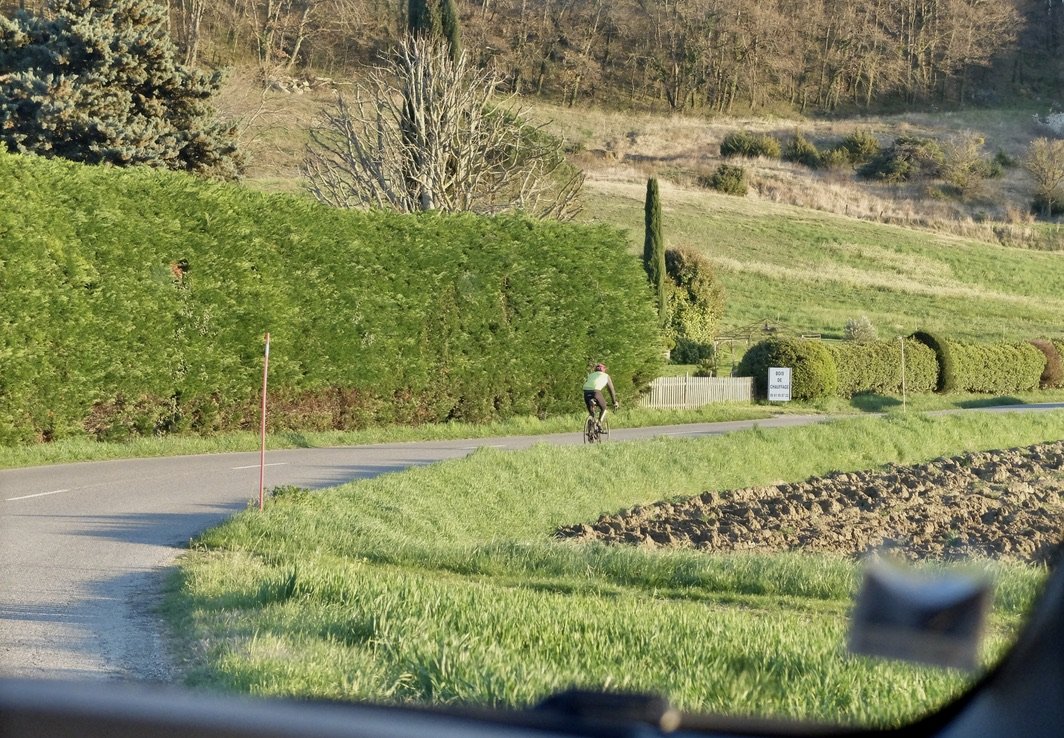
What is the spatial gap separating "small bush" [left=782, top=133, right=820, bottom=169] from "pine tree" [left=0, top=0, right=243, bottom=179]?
57512mm

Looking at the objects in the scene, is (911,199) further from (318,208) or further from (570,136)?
(318,208)

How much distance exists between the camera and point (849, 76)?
9975 cm

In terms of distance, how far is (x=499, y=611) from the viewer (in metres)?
7.20

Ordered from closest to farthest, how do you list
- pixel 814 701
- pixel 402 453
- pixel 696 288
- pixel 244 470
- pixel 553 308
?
pixel 814 701 < pixel 244 470 < pixel 402 453 < pixel 553 308 < pixel 696 288

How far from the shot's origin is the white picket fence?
34406 mm

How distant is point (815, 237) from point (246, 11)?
34371 mm

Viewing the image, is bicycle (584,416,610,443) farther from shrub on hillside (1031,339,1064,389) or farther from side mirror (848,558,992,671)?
shrub on hillside (1031,339,1064,389)

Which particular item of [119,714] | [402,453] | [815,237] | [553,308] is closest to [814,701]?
[119,714]

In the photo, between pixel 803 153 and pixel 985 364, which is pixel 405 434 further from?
pixel 803 153

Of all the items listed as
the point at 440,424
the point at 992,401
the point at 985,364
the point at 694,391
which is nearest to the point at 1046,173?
the point at 985,364

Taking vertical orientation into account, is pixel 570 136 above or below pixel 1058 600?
above

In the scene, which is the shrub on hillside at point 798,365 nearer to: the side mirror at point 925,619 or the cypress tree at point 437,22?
the cypress tree at point 437,22

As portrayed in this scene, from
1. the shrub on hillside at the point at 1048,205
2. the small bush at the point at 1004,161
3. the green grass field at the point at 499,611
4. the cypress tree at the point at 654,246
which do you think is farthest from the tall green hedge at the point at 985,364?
the small bush at the point at 1004,161

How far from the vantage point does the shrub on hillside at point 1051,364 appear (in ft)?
168
